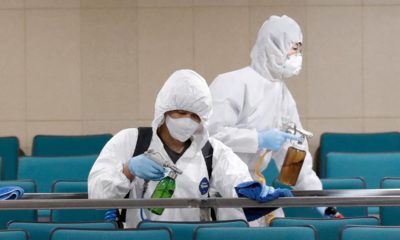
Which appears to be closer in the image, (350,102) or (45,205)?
(45,205)

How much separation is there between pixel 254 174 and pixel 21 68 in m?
3.65

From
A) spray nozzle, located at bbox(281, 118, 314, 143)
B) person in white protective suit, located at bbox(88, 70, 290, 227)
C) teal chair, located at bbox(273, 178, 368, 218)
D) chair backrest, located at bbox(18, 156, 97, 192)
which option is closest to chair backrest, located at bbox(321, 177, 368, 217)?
teal chair, located at bbox(273, 178, 368, 218)

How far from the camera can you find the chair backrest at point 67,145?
28.1ft

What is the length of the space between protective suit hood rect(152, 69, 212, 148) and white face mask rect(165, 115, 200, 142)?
0.19ft

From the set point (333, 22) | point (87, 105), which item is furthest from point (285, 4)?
point (87, 105)

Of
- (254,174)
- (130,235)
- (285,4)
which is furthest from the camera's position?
(285,4)

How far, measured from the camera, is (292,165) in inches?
235

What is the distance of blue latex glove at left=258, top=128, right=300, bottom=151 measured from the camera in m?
5.96

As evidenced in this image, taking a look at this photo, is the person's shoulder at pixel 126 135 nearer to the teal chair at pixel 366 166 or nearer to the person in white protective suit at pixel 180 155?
the person in white protective suit at pixel 180 155

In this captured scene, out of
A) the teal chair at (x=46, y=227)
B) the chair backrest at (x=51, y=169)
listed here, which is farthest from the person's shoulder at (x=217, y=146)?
the chair backrest at (x=51, y=169)

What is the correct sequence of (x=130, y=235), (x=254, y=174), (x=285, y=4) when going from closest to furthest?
(x=130, y=235)
(x=254, y=174)
(x=285, y=4)

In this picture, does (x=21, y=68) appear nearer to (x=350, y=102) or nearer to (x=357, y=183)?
(x=350, y=102)

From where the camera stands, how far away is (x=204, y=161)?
16.6 ft

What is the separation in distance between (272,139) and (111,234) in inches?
66.8
